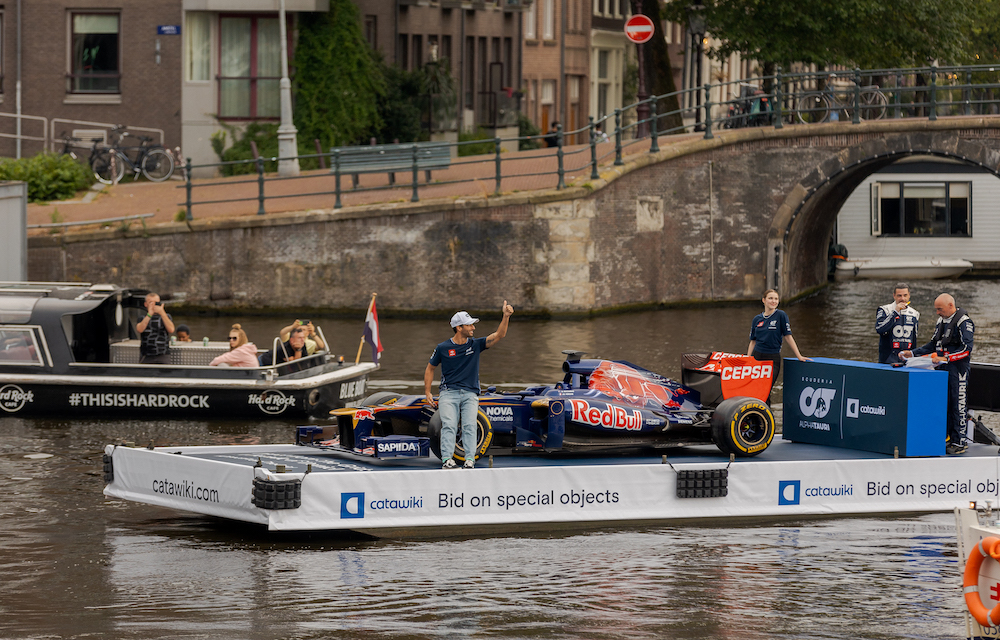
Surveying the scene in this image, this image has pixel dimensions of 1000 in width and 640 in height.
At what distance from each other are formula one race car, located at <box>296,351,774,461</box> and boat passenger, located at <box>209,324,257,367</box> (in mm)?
5099

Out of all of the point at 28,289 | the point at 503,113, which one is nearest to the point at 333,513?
the point at 28,289

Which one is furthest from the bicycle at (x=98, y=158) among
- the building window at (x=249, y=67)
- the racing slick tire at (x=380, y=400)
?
the racing slick tire at (x=380, y=400)

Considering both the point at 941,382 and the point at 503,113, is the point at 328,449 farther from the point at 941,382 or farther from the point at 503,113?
the point at 503,113

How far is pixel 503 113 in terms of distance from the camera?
45.2 meters

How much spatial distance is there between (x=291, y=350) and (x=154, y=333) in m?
1.83

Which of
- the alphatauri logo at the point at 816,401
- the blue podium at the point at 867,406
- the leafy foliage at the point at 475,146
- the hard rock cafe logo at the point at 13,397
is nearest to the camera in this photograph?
the blue podium at the point at 867,406

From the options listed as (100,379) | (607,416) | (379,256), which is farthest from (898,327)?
(379,256)

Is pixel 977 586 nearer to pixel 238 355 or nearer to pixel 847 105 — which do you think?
pixel 238 355

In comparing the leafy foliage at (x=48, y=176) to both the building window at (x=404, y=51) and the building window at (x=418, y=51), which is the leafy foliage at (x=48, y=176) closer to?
the building window at (x=404, y=51)

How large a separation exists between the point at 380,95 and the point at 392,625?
93.5 feet

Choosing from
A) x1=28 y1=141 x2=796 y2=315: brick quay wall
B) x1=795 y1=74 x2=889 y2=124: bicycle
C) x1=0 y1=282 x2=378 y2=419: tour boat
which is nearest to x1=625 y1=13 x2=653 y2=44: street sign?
x1=795 y1=74 x2=889 y2=124: bicycle

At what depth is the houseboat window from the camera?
18.9 meters

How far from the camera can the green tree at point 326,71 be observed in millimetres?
34188

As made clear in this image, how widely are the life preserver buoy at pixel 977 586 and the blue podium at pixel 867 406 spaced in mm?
5403
